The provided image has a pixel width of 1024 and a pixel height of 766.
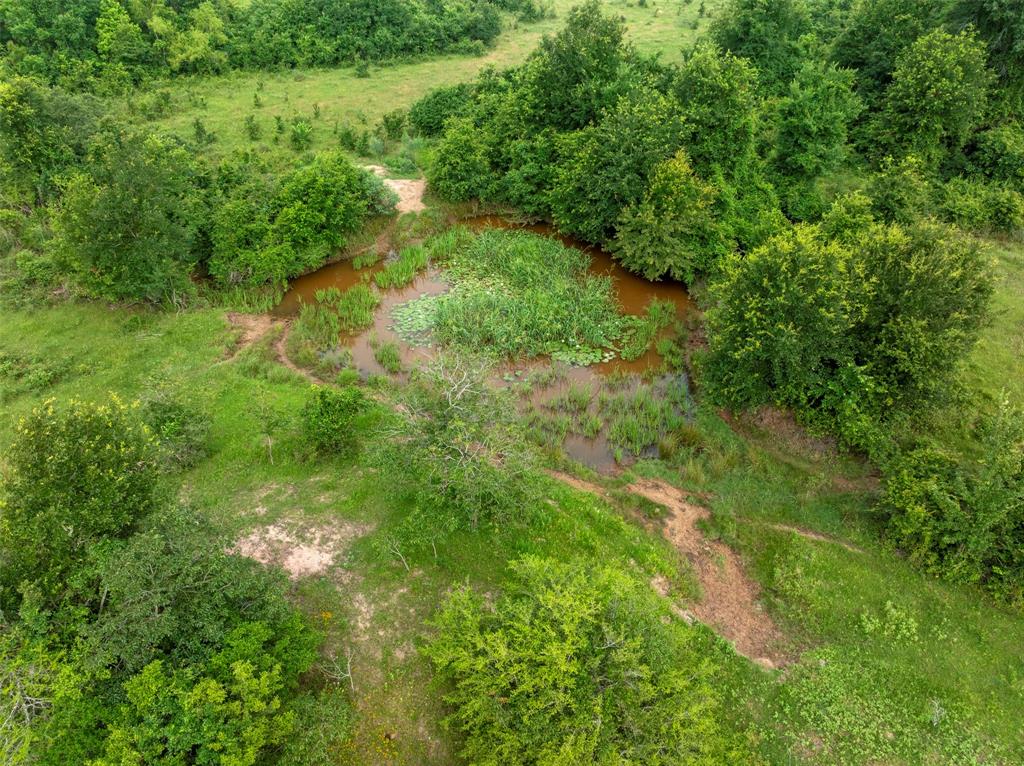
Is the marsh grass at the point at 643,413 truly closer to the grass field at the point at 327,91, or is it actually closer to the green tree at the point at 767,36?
the green tree at the point at 767,36

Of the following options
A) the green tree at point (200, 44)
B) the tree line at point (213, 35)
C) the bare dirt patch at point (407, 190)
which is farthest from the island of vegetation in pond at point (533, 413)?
the green tree at point (200, 44)

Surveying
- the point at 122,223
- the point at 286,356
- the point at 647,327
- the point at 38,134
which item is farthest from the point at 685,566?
the point at 38,134

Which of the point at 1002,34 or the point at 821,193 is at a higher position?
the point at 1002,34

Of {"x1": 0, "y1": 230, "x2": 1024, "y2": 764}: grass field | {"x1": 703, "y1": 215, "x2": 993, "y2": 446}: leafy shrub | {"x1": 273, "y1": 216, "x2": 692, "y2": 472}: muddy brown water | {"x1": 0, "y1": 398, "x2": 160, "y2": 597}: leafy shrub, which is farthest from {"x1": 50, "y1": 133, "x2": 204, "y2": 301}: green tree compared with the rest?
{"x1": 703, "y1": 215, "x2": 993, "y2": 446}: leafy shrub

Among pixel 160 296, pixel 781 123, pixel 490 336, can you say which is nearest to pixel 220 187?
pixel 160 296

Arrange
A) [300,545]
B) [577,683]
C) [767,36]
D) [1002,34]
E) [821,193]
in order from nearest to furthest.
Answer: [577,683]
[300,545]
[821,193]
[1002,34]
[767,36]

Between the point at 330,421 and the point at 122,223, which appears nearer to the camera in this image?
the point at 330,421

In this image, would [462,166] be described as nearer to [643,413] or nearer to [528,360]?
[528,360]

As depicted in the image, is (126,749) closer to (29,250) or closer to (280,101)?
(29,250)
